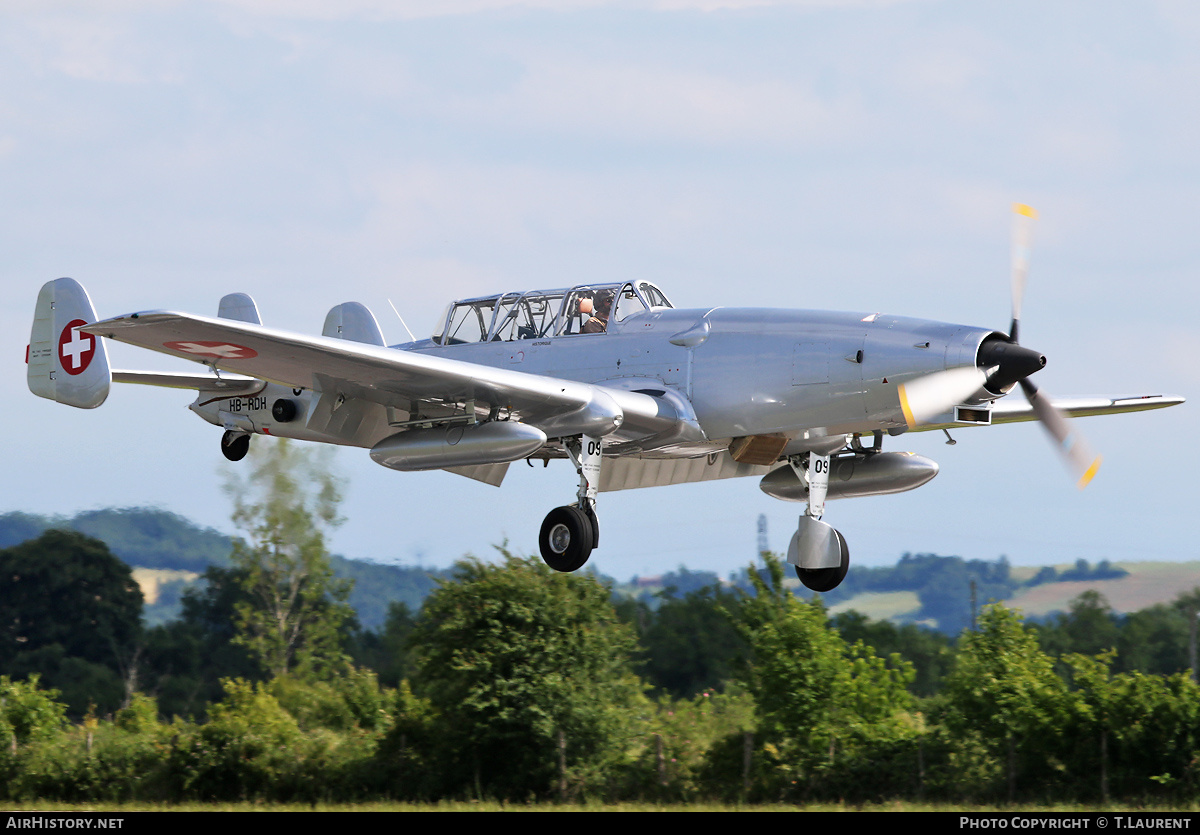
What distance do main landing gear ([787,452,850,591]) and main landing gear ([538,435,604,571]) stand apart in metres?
2.45

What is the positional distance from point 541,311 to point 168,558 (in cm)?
6387

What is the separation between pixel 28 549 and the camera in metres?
69.4

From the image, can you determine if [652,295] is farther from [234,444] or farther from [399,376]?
[234,444]

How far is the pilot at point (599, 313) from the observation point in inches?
606

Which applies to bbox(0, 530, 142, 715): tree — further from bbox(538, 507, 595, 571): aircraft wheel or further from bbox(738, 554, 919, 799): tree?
bbox(538, 507, 595, 571): aircraft wheel

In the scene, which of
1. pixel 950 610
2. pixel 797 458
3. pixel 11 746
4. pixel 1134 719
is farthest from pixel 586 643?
pixel 950 610

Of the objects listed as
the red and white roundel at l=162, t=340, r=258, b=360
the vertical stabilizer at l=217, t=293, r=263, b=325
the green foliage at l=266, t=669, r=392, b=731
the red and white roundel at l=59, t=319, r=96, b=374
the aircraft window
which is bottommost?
the green foliage at l=266, t=669, r=392, b=731

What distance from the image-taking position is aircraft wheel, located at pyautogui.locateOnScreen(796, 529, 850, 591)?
1550 cm

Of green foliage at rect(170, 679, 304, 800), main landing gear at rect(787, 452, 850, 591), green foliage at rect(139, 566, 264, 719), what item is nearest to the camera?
main landing gear at rect(787, 452, 850, 591)

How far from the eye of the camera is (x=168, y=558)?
2933 inches

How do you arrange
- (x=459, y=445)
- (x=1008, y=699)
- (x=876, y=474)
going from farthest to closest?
(x=1008, y=699) < (x=876, y=474) < (x=459, y=445)

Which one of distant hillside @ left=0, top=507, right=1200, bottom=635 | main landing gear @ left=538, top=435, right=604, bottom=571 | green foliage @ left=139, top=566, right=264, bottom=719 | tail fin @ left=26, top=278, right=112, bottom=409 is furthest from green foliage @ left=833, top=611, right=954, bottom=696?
tail fin @ left=26, top=278, right=112, bottom=409

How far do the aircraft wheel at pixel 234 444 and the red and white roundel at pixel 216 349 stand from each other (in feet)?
12.7

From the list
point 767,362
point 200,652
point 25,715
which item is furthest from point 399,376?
point 200,652
